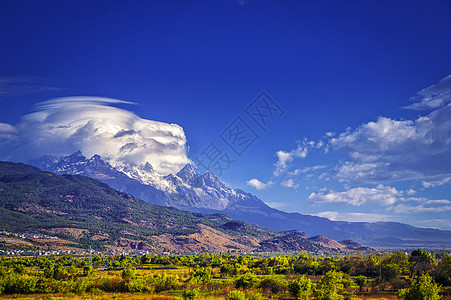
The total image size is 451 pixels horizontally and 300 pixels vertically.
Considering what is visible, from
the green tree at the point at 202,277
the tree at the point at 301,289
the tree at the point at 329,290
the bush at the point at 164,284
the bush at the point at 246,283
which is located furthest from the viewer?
the green tree at the point at 202,277

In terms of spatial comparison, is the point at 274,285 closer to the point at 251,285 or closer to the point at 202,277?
the point at 251,285

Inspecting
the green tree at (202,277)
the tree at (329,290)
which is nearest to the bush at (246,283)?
the green tree at (202,277)

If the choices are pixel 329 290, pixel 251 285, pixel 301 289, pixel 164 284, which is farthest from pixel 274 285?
pixel 164 284

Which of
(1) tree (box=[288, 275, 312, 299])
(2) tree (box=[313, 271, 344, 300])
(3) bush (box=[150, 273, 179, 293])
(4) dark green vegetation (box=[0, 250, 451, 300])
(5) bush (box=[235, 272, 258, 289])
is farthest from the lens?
(3) bush (box=[150, 273, 179, 293])

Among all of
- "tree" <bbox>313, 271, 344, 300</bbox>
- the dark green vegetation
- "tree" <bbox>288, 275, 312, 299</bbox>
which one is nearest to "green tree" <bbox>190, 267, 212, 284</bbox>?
the dark green vegetation

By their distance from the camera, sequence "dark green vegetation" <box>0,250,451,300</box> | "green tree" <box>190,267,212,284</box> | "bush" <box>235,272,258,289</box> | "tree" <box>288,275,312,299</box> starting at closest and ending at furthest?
"dark green vegetation" <box>0,250,451,300</box>, "tree" <box>288,275,312,299</box>, "bush" <box>235,272,258,289</box>, "green tree" <box>190,267,212,284</box>

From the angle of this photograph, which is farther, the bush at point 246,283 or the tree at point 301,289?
the bush at point 246,283

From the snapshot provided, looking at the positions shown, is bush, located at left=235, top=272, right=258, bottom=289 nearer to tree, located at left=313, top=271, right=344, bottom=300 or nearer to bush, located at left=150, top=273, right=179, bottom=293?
tree, located at left=313, top=271, right=344, bottom=300

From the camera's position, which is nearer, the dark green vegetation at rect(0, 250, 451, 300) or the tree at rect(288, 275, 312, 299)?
the dark green vegetation at rect(0, 250, 451, 300)

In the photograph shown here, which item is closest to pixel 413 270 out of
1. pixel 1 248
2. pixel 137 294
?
pixel 137 294

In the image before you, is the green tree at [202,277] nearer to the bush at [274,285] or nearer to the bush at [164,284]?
the bush at [164,284]

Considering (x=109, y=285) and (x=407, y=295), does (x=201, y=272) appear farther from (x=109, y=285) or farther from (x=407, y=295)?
(x=407, y=295)

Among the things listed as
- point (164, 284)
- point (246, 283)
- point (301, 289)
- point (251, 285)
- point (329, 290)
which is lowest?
point (164, 284)

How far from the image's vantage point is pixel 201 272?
8581 cm
